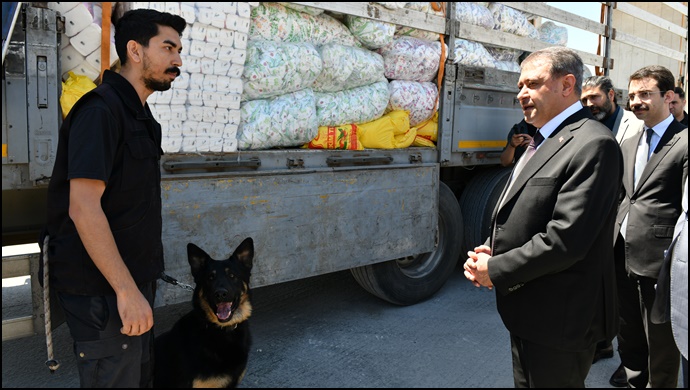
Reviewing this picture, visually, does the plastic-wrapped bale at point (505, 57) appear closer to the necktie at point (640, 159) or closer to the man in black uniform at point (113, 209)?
the necktie at point (640, 159)

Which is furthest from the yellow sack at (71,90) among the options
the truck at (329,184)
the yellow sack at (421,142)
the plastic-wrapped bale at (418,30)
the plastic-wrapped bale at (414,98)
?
the yellow sack at (421,142)

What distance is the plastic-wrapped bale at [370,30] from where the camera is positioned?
3.90 meters

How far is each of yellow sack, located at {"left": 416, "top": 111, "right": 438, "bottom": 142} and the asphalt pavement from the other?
4.83ft

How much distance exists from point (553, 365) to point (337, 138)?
2296 millimetres

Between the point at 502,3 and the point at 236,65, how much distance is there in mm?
2839

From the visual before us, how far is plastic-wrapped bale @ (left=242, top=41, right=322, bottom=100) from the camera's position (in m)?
3.33

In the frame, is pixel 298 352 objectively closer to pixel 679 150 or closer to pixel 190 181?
pixel 190 181

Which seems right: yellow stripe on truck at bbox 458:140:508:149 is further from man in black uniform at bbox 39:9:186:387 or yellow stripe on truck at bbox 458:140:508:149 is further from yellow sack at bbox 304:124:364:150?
man in black uniform at bbox 39:9:186:387

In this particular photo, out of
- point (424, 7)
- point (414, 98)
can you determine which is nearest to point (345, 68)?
point (414, 98)

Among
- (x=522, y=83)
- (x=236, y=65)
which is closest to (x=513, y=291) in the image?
(x=522, y=83)

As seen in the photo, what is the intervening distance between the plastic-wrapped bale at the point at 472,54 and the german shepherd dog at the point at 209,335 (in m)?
2.71

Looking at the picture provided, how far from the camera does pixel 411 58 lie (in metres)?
4.23

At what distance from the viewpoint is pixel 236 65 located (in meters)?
3.23

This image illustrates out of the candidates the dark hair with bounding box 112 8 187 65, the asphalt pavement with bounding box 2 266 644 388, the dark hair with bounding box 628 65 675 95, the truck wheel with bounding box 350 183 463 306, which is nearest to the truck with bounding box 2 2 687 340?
the truck wheel with bounding box 350 183 463 306
